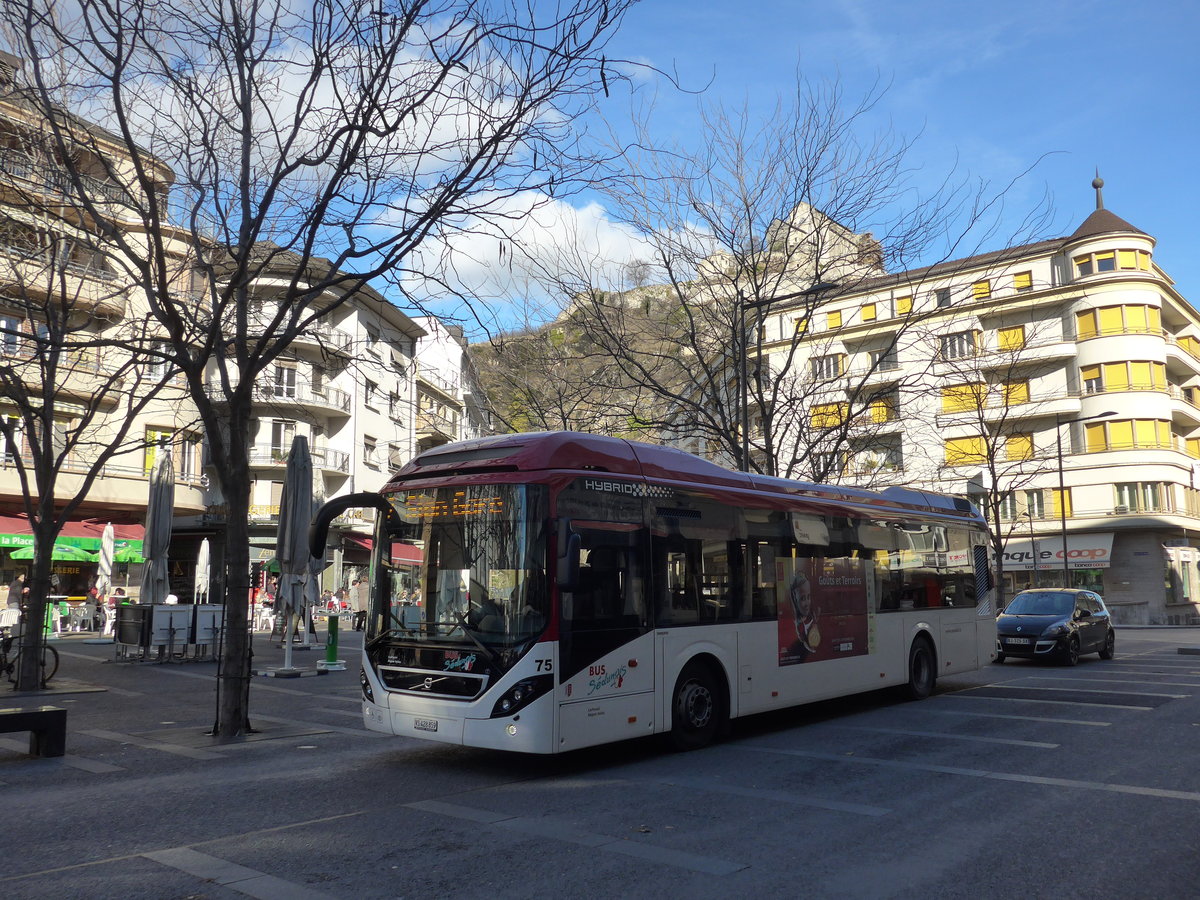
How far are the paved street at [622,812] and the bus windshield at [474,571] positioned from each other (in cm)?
133

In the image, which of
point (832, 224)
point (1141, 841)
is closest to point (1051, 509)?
point (832, 224)

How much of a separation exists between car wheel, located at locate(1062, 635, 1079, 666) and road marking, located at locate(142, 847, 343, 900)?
1830 cm

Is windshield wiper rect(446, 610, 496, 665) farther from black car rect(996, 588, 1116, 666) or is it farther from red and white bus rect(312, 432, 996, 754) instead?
black car rect(996, 588, 1116, 666)

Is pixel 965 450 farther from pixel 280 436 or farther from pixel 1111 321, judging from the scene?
pixel 280 436

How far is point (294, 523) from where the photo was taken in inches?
711

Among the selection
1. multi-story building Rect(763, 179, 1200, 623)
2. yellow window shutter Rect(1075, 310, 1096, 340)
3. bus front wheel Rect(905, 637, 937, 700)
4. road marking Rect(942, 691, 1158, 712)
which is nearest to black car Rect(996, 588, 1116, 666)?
road marking Rect(942, 691, 1158, 712)

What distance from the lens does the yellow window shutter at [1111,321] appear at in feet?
156

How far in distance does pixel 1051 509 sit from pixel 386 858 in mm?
50093

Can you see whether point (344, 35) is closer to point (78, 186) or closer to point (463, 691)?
point (78, 186)

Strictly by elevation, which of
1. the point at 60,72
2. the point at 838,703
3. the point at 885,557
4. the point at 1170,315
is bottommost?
the point at 838,703

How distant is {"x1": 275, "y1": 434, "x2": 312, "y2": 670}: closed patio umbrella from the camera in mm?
18047

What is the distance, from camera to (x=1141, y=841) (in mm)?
6008

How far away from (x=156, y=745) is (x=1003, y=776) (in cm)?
847

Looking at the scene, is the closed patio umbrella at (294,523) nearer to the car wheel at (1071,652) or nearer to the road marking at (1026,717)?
the road marking at (1026,717)
